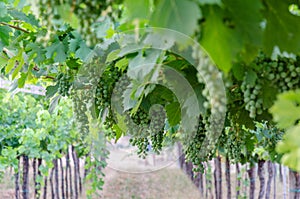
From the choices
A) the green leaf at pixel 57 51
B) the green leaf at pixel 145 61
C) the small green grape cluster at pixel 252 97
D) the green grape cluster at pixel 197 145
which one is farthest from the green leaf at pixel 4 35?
the small green grape cluster at pixel 252 97

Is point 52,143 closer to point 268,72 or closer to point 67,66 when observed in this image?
point 67,66

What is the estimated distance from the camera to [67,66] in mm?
2459

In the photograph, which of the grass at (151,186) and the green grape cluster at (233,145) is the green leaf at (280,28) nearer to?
the green grape cluster at (233,145)

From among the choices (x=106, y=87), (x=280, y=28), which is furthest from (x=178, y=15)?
(x=106, y=87)

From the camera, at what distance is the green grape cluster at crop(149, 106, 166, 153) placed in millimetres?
1875

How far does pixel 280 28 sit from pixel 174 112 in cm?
80

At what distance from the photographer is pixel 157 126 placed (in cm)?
196

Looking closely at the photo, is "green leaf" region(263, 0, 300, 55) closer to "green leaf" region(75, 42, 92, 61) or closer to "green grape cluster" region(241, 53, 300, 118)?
"green grape cluster" region(241, 53, 300, 118)

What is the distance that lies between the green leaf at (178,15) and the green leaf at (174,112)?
86cm

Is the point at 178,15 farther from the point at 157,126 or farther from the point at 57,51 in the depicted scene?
→ the point at 57,51

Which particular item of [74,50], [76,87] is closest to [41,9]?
[76,87]

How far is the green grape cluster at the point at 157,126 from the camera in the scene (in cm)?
188

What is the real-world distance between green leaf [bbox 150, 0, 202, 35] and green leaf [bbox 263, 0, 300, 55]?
20 centimetres

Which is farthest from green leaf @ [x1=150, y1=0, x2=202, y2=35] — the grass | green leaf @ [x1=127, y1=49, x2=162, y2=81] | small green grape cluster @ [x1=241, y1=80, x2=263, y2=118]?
the grass
